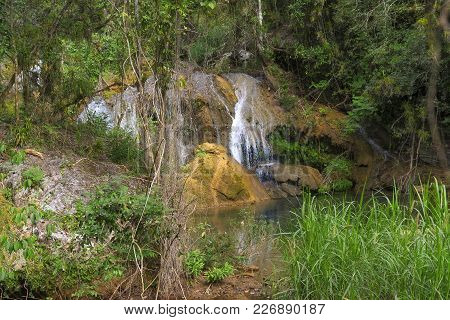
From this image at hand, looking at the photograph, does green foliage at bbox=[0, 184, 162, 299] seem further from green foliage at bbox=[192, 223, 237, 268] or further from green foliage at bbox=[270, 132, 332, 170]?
green foliage at bbox=[270, 132, 332, 170]

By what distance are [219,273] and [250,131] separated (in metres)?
11.0

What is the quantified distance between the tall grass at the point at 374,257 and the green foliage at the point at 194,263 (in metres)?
1.02

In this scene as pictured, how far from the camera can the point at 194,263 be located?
5.42 meters

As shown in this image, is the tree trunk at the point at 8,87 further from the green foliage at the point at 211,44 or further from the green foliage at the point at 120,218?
the green foliage at the point at 211,44

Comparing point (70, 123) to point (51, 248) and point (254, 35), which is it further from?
point (254, 35)

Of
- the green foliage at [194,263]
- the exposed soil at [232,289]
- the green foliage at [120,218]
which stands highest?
the green foliage at [120,218]

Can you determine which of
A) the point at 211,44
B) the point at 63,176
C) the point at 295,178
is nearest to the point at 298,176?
the point at 295,178

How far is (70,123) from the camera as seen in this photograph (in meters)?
10.0

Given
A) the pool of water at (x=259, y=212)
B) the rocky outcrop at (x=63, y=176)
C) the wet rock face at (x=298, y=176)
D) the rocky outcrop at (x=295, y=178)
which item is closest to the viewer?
the rocky outcrop at (x=63, y=176)

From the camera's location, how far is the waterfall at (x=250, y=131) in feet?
52.1

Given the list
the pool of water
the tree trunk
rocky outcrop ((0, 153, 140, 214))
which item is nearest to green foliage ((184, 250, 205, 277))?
rocky outcrop ((0, 153, 140, 214))

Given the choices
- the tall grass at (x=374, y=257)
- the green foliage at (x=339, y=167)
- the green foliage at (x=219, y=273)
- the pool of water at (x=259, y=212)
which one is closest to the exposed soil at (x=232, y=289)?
the green foliage at (x=219, y=273)

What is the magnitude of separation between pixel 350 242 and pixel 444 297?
814 millimetres

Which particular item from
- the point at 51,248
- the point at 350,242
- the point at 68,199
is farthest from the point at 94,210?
the point at 68,199
